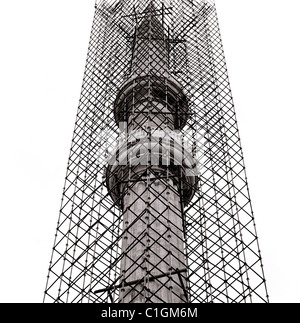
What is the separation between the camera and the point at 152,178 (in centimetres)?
1956

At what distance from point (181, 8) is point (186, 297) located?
49.0 feet

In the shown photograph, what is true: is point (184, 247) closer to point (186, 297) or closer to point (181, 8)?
point (186, 297)

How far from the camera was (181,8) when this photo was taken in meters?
28.0

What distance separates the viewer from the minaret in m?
17.0

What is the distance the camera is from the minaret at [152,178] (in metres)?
17.0
